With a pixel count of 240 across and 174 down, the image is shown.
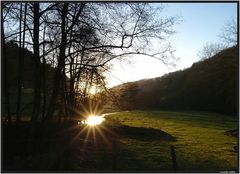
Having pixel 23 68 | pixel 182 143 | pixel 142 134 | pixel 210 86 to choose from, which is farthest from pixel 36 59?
pixel 210 86

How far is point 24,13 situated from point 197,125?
3033 cm

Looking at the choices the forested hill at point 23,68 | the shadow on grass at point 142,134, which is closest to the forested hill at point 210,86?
the shadow on grass at point 142,134

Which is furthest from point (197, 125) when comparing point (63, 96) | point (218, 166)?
point (63, 96)

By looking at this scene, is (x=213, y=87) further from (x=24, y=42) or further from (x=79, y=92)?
(x=24, y=42)

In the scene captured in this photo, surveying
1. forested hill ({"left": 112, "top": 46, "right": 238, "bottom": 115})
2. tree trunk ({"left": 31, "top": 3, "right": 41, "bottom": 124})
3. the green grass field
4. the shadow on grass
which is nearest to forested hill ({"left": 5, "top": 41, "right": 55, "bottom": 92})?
tree trunk ({"left": 31, "top": 3, "right": 41, "bottom": 124})

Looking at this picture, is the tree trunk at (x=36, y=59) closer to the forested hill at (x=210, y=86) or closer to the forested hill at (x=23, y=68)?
the forested hill at (x=23, y=68)

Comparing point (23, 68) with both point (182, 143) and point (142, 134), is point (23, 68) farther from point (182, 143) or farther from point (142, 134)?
point (142, 134)

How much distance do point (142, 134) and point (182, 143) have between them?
599 centimetres

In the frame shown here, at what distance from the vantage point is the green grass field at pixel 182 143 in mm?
16312

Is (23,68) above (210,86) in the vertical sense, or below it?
below

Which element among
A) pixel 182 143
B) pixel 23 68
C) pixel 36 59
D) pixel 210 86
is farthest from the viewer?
pixel 210 86

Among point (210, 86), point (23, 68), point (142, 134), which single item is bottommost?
point (142, 134)

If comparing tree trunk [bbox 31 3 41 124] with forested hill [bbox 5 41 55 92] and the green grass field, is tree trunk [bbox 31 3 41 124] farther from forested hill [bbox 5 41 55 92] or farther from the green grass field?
the green grass field

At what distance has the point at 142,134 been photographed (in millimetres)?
32188
